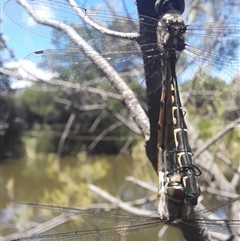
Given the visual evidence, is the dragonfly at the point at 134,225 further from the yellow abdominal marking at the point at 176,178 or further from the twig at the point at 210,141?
the twig at the point at 210,141

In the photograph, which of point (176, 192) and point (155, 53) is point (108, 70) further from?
point (176, 192)

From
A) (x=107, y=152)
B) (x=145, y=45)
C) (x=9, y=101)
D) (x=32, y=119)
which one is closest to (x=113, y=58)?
(x=145, y=45)

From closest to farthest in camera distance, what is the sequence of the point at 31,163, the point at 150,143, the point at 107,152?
the point at 150,143
the point at 31,163
the point at 107,152

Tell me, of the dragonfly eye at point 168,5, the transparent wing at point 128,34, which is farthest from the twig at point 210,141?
the dragonfly eye at point 168,5

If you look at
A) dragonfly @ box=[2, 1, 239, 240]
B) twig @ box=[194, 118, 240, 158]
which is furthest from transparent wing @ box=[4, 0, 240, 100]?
twig @ box=[194, 118, 240, 158]

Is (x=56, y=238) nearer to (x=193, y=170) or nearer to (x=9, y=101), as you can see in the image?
(x=193, y=170)
